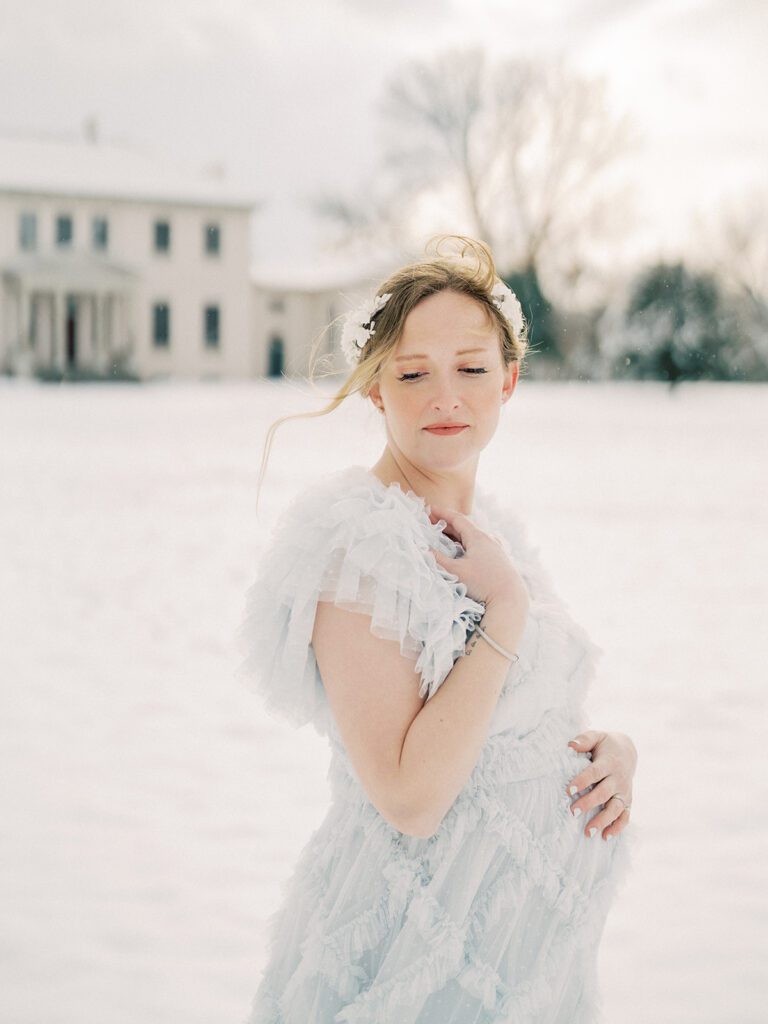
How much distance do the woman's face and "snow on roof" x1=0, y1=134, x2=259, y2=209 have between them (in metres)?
13.6

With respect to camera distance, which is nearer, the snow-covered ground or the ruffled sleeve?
the ruffled sleeve

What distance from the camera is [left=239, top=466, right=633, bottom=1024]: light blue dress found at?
32.7 inches

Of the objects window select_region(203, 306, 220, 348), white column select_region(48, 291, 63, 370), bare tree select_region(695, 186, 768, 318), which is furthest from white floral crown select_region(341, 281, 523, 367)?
white column select_region(48, 291, 63, 370)

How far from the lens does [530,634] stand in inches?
36.0

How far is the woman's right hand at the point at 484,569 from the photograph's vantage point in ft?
2.74

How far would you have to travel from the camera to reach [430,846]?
2.90 feet

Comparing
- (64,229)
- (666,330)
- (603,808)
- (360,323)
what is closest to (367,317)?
(360,323)

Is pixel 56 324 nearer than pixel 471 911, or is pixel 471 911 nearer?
pixel 471 911

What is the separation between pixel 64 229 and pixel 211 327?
120 inches

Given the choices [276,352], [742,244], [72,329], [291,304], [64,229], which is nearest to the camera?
[742,244]

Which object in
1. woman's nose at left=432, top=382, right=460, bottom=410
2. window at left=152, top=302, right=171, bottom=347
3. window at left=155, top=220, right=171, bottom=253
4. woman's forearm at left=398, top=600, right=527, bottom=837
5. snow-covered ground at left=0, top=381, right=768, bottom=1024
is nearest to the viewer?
woman's forearm at left=398, top=600, right=527, bottom=837

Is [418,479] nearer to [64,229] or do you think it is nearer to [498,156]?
[498,156]

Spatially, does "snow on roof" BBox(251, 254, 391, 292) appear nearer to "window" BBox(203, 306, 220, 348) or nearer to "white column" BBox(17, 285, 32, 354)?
"window" BBox(203, 306, 220, 348)

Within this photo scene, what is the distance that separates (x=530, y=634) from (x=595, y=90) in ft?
32.1
